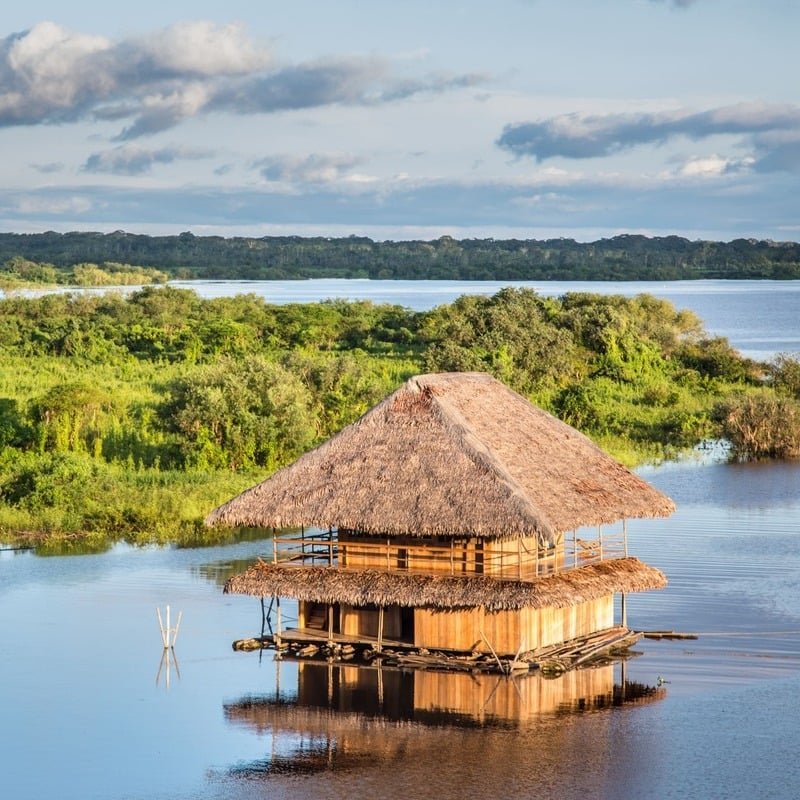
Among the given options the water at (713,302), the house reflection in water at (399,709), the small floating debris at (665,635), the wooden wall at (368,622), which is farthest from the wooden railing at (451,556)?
the water at (713,302)

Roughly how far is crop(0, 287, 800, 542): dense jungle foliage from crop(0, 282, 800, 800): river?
23.3 feet

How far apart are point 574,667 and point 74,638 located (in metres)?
8.39

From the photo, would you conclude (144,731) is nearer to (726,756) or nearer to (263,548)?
(726,756)

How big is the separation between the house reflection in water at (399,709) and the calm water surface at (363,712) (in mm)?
43

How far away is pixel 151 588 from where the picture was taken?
30344mm

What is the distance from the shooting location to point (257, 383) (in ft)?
142

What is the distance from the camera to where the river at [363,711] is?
1903 cm

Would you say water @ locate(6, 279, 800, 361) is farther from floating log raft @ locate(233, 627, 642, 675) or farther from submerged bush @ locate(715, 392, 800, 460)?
floating log raft @ locate(233, 627, 642, 675)

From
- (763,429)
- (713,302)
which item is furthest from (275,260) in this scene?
(763,429)

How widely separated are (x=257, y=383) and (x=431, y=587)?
2072cm

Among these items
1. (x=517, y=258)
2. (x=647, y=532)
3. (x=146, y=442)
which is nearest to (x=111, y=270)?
(x=517, y=258)

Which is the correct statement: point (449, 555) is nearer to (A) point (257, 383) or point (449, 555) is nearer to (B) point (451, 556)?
(B) point (451, 556)

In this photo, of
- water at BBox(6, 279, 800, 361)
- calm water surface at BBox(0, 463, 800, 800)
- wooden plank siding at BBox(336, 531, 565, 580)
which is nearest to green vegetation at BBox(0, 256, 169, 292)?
water at BBox(6, 279, 800, 361)

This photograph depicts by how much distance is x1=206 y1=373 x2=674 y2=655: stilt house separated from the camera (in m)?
23.2
